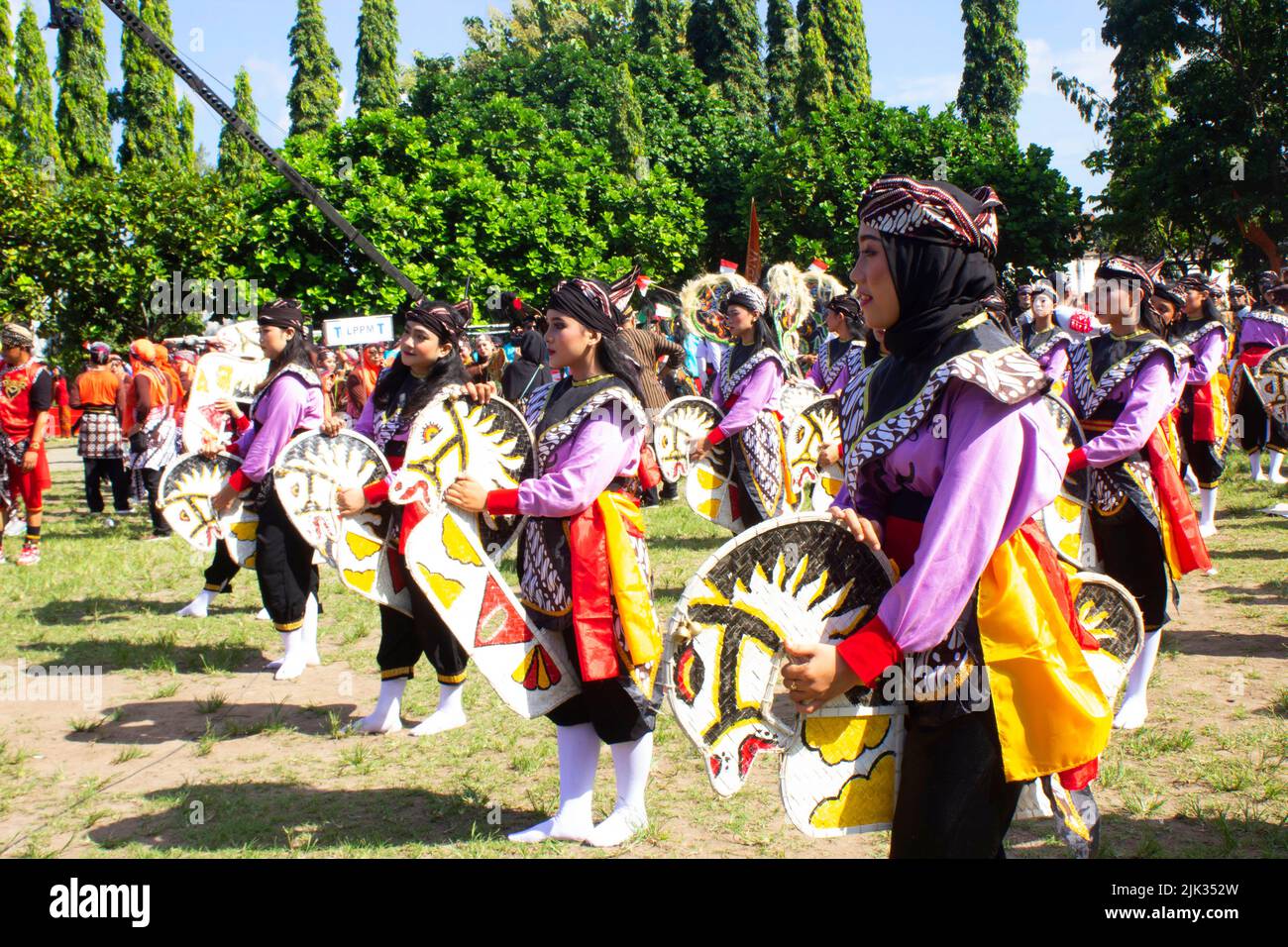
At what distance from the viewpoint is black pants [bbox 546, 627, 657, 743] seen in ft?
12.5

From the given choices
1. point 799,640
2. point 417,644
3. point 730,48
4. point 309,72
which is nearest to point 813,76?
point 730,48

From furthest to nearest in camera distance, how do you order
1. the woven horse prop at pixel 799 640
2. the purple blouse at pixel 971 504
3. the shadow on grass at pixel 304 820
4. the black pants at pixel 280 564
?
the black pants at pixel 280 564
the shadow on grass at pixel 304 820
the woven horse prop at pixel 799 640
the purple blouse at pixel 971 504

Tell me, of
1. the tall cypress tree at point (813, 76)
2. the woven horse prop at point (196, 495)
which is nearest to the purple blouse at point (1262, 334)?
the woven horse prop at point (196, 495)

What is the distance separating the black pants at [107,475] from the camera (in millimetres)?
12883

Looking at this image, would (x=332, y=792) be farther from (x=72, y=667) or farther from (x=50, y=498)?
(x=50, y=498)

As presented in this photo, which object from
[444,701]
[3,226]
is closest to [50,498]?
[3,226]

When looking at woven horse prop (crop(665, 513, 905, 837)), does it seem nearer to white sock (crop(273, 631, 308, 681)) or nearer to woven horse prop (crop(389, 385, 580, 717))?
woven horse prop (crop(389, 385, 580, 717))

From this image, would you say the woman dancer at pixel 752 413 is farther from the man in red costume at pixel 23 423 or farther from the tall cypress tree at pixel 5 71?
the tall cypress tree at pixel 5 71

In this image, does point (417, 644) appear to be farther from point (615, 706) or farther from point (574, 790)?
point (615, 706)

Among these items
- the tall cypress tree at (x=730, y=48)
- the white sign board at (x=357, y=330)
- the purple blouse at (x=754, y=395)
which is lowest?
the purple blouse at (x=754, y=395)

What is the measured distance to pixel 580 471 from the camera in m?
3.64

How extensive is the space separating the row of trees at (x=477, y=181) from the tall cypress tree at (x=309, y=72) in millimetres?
2787

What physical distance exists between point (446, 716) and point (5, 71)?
32.7m
